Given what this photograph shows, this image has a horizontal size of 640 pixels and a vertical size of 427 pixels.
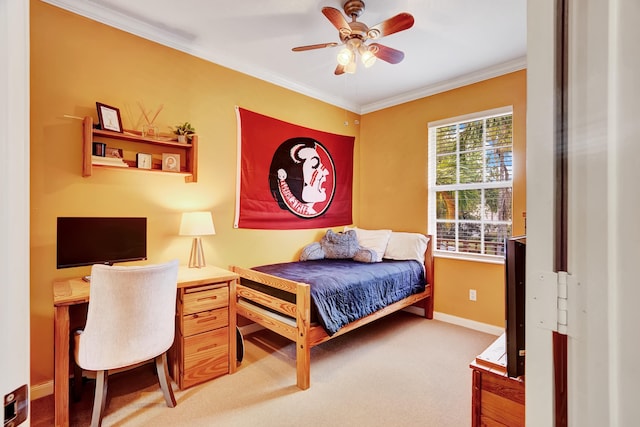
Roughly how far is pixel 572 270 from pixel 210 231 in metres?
2.49

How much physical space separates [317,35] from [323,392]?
111 inches

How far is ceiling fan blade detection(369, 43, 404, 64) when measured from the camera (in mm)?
2224

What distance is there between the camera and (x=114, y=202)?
237 cm

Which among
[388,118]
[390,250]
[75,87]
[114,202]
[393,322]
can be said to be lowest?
[393,322]

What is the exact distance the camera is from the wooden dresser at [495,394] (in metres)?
1.11

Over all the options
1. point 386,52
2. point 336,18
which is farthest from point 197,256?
point 386,52

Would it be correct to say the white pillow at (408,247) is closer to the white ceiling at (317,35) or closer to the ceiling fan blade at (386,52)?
the white ceiling at (317,35)

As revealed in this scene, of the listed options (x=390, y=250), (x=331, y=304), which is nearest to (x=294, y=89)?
(x=390, y=250)

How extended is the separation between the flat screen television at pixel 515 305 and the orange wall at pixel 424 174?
2.33 metres

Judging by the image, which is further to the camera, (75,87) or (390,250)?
(390,250)

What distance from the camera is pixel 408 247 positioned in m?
3.60

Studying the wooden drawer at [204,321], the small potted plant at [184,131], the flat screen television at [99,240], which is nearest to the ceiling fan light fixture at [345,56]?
the small potted plant at [184,131]

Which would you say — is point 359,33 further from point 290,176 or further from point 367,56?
point 290,176
